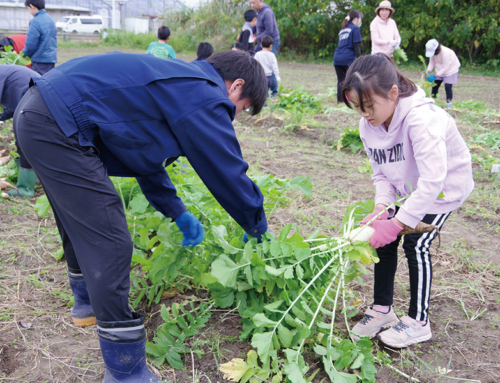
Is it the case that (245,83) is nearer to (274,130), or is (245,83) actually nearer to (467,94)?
(274,130)

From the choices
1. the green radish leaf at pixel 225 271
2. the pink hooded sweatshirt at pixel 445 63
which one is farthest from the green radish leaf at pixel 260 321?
the pink hooded sweatshirt at pixel 445 63

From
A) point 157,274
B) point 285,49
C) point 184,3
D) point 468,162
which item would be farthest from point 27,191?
point 184,3

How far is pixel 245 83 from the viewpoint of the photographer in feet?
5.74

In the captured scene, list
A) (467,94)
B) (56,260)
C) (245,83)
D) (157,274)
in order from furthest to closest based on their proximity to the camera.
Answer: (467,94)
(56,260)
(157,274)
(245,83)

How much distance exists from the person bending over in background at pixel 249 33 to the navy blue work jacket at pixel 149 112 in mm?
6478

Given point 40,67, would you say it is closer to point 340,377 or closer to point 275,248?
point 275,248

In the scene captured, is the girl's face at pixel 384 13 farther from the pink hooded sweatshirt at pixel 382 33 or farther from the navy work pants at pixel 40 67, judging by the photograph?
the navy work pants at pixel 40 67

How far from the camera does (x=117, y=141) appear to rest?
5.12ft

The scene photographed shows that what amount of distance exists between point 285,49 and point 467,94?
10251 mm

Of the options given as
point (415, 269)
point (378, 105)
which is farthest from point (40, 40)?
point (415, 269)

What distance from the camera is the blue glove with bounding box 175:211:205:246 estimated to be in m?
2.03

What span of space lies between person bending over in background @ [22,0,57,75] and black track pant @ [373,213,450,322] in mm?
5567

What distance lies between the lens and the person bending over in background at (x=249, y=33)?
305 inches

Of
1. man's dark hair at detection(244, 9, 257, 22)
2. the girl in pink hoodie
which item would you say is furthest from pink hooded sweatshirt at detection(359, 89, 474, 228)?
man's dark hair at detection(244, 9, 257, 22)
